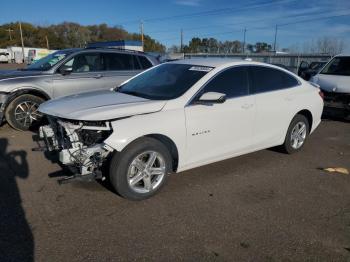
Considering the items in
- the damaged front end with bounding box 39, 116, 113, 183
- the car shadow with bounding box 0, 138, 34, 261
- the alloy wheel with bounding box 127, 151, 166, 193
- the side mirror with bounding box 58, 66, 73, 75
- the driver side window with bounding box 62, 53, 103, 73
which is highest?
the driver side window with bounding box 62, 53, 103, 73

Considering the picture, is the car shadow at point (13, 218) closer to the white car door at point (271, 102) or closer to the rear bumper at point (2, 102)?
the rear bumper at point (2, 102)

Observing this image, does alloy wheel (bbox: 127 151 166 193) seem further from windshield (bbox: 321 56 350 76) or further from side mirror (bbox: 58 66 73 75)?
windshield (bbox: 321 56 350 76)

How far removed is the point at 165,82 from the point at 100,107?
1226 millimetres

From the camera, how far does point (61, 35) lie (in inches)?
4567

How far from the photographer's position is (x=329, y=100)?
9.47 metres

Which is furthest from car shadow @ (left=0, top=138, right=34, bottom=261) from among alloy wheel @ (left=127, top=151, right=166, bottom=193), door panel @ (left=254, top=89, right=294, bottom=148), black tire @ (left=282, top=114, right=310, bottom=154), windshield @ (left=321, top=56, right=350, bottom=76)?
windshield @ (left=321, top=56, right=350, bottom=76)

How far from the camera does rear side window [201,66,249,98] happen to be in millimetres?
4832

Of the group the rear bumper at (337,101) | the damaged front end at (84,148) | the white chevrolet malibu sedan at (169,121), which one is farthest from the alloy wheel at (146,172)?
the rear bumper at (337,101)

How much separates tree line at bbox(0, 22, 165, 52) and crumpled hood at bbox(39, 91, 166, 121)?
9963 cm

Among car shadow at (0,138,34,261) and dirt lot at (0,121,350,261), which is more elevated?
car shadow at (0,138,34,261)

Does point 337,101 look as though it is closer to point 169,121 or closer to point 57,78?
point 169,121

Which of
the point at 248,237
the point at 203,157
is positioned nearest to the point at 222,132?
the point at 203,157

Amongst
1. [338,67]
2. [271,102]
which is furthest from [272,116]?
[338,67]

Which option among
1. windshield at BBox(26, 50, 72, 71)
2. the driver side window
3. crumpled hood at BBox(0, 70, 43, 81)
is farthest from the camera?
the driver side window
